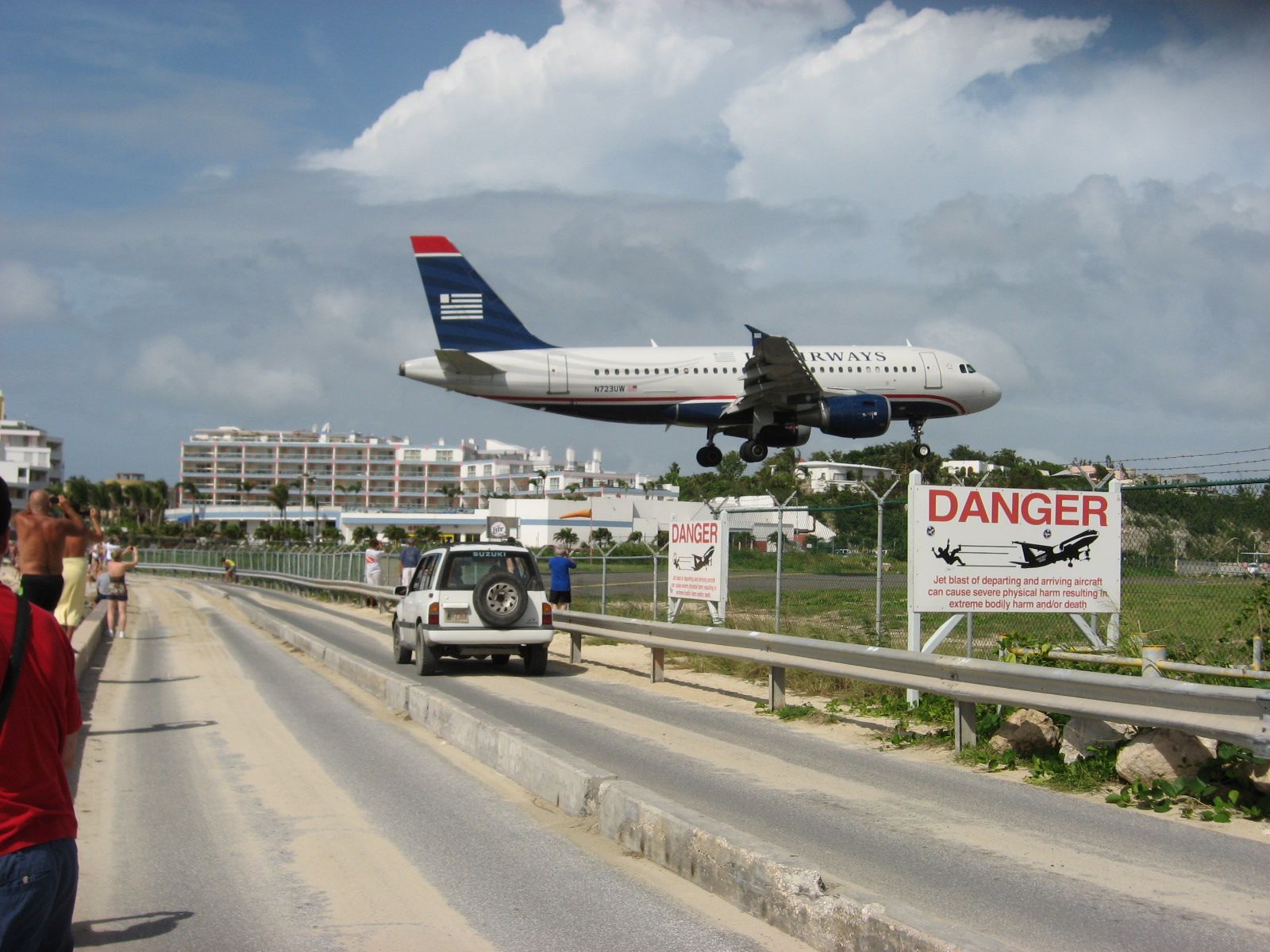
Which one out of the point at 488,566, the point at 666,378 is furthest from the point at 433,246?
the point at 488,566

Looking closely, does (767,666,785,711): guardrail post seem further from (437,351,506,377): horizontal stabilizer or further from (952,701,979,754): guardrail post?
(437,351,506,377): horizontal stabilizer

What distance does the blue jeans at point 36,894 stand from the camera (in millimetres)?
3240

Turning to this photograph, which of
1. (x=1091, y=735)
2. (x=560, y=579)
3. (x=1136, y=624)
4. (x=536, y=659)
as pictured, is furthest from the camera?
(x=560, y=579)

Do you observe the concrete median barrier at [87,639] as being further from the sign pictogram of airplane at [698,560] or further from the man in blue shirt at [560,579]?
the sign pictogram of airplane at [698,560]

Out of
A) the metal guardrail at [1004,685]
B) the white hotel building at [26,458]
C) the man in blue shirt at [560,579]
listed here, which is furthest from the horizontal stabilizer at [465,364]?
the white hotel building at [26,458]

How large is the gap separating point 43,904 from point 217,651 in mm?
17756

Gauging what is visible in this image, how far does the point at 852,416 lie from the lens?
29.7 m

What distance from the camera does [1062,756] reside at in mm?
8945

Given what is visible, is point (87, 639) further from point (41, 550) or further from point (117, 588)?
point (41, 550)

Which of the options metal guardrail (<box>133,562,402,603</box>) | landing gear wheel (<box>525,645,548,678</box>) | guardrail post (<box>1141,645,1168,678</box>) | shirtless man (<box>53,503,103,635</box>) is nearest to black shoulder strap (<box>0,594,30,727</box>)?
guardrail post (<box>1141,645,1168,678</box>)

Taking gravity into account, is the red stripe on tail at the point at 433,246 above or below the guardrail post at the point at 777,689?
above

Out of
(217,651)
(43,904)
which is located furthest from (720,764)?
(217,651)

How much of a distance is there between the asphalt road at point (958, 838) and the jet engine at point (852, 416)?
18.8 meters

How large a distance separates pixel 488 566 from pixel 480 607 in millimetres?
761
